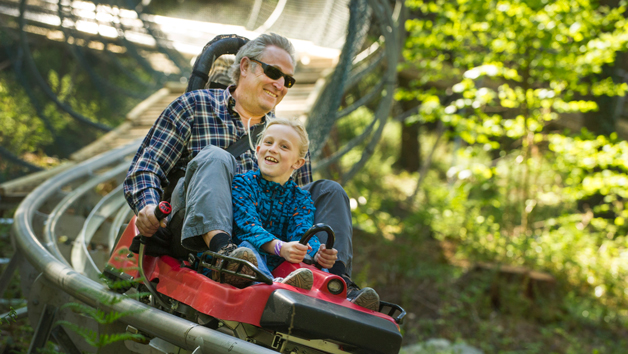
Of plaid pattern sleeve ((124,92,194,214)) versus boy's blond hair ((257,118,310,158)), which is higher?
boy's blond hair ((257,118,310,158))

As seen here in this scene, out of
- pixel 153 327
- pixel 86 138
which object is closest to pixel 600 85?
pixel 153 327

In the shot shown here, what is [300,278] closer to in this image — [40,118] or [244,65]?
[244,65]

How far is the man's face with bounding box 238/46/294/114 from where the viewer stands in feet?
7.22

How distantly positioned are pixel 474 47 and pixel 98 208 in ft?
14.4

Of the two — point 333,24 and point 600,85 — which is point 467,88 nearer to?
point 600,85

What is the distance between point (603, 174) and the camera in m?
5.03

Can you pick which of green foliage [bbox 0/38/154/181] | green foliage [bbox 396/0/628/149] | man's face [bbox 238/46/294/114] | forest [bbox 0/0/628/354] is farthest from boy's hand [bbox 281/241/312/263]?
green foliage [bbox 0/38/154/181]

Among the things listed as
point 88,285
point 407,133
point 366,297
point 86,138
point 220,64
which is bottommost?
point 86,138

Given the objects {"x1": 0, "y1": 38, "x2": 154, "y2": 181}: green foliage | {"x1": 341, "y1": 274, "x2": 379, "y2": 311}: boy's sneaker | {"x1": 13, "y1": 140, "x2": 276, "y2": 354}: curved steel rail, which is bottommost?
{"x1": 0, "y1": 38, "x2": 154, "y2": 181}: green foliage

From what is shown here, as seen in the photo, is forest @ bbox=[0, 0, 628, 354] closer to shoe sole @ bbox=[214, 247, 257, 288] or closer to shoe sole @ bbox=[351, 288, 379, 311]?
shoe sole @ bbox=[351, 288, 379, 311]

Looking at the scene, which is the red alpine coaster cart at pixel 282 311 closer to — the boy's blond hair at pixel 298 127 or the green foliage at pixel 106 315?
the green foliage at pixel 106 315

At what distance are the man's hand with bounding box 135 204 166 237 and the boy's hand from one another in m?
0.45

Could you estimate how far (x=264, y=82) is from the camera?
7.21 ft

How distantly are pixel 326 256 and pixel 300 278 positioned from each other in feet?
0.87
